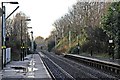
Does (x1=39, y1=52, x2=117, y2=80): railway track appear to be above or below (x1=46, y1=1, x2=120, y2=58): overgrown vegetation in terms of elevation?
below

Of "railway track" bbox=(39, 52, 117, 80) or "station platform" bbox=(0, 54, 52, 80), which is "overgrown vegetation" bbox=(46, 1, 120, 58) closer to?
"railway track" bbox=(39, 52, 117, 80)

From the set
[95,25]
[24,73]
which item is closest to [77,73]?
[24,73]

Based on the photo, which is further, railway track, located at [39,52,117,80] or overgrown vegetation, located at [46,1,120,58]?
overgrown vegetation, located at [46,1,120,58]

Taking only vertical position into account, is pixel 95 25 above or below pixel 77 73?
above

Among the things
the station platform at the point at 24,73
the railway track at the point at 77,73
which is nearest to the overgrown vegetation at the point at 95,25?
the railway track at the point at 77,73

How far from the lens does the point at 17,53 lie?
245 feet

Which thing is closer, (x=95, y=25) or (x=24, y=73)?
(x=24, y=73)

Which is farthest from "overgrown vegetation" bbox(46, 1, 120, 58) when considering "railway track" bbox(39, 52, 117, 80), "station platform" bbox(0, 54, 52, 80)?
"station platform" bbox(0, 54, 52, 80)

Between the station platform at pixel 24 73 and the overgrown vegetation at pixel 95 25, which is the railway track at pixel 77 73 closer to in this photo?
the station platform at pixel 24 73

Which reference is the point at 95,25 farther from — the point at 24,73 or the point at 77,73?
the point at 24,73

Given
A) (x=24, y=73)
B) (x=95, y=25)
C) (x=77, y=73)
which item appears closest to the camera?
(x=24, y=73)

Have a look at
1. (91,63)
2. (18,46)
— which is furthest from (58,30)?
(91,63)

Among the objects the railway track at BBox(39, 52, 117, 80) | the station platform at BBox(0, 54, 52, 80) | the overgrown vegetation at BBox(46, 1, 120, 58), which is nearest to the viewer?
the station platform at BBox(0, 54, 52, 80)

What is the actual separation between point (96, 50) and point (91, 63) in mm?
30835
